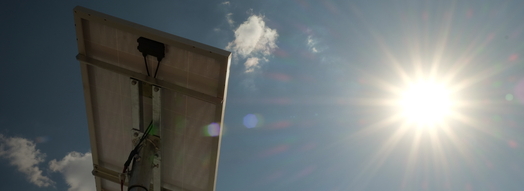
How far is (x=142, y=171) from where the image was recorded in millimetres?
6156

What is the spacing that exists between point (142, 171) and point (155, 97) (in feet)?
4.98

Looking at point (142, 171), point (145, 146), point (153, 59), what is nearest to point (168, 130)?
point (145, 146)

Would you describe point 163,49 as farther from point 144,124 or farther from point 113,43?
point 144,124

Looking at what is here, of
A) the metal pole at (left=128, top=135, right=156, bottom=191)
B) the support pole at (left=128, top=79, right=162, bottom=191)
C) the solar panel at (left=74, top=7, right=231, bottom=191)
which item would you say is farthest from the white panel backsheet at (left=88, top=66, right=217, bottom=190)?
the metal pole at (left=128, top=135, right=156, bottom=191)

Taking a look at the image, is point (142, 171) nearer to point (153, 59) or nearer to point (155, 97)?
point (155, 97)

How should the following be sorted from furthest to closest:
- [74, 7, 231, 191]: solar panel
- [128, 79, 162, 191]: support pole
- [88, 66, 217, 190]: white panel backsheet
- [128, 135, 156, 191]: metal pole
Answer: [88, 66, 217, 190]: white panel backsheet < [74, 7, 231, 191]: solar panel < [128, 79, 162, 191]: support pole < [128, 135, 156, 191]: metal pole

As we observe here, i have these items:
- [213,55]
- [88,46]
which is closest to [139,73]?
[88,46]

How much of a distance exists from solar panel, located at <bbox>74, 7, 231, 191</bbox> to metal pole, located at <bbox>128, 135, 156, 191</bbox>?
47 centimetres

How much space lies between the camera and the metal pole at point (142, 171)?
5914 millimetres

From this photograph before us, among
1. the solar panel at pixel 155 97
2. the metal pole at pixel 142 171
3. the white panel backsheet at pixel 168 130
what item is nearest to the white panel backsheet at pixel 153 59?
the solar panel at pixel 155 97

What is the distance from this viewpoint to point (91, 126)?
7809mm

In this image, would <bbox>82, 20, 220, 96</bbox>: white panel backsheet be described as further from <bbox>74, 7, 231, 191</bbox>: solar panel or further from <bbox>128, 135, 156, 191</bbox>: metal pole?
<bbox>128, 135, 156, 191</bbox>: metal pole

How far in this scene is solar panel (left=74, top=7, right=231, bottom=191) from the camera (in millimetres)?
6320

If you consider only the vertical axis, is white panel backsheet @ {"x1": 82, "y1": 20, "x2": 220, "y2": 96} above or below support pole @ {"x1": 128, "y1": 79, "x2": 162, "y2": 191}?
above
